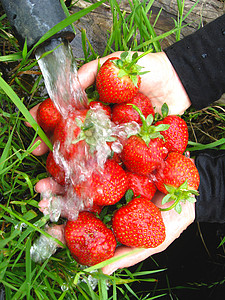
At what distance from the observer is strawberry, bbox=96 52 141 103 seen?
95 centimetres

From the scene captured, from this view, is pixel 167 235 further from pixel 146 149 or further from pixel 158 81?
pixel 158 81

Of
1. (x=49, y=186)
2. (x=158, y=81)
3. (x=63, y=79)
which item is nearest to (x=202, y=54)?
(x=158, y=81)

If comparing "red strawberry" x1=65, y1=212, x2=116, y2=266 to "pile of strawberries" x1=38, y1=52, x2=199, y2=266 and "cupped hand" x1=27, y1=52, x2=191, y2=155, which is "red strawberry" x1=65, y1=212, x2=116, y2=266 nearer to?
"pile of strawberries" x1=38, y1=52, x2=199, y2=266

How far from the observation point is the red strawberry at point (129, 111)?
3.52 feet

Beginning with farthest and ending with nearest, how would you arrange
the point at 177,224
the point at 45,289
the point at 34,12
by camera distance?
the point at 177,224, the point at 45,289, the point at 34,12

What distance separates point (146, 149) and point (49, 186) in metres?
0.38

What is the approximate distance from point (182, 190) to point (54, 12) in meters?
0.71

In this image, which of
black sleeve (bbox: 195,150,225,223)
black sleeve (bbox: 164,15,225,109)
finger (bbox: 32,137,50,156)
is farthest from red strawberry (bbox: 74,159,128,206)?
black sleeve (bbox: 164,15,225,109)

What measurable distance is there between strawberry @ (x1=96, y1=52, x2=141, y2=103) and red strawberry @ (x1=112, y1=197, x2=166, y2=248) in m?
0.36

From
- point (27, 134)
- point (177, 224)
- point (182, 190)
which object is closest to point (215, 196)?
point (177, 224)

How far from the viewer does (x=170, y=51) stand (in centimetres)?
127

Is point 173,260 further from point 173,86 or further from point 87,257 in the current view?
point 173,86

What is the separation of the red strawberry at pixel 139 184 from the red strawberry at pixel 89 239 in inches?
6.6

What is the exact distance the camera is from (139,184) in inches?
42.4
